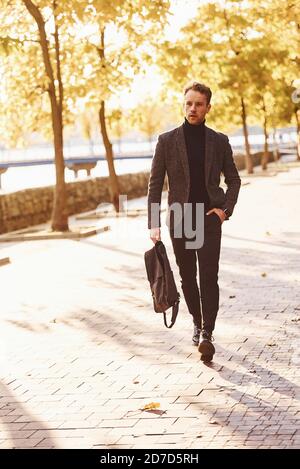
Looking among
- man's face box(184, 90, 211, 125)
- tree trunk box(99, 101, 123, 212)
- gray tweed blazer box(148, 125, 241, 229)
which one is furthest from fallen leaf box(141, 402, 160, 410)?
tree trunk box(99, 101, 123, 212)

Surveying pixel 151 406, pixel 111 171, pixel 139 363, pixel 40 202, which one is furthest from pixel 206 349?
pixel 111 171

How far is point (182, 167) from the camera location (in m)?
7.41

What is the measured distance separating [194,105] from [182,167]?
461 mm

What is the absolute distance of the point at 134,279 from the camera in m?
12.5

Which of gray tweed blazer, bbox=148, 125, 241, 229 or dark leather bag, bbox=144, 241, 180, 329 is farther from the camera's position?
dark leather bag, bbox=144, 241, 180, 329

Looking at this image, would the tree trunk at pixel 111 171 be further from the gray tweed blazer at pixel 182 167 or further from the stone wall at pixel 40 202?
the gray tweed blazer at pixel 182 167

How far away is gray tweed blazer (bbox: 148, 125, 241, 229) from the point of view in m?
7.37

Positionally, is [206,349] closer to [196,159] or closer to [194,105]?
[196,159]

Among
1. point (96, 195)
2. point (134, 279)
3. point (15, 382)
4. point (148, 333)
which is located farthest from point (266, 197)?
point (15, 382)

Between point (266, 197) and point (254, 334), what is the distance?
19.9 m

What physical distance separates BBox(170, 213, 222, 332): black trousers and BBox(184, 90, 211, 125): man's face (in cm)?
73

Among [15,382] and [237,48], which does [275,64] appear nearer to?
[237,48]

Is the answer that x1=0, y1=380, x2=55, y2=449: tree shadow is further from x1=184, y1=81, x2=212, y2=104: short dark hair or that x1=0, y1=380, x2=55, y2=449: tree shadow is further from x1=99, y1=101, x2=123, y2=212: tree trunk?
x1=99, y1=101, x2=123, y2=212: tree trunk

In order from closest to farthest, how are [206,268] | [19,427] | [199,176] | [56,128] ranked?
[19,427], [199,176], [206,268], [56,128]
